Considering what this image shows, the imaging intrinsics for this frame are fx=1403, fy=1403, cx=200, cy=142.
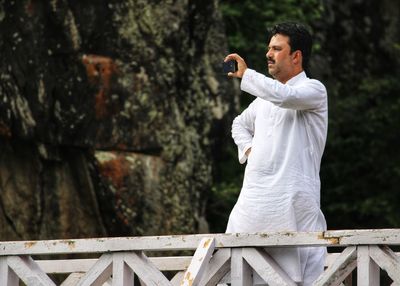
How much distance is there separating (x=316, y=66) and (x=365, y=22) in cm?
176

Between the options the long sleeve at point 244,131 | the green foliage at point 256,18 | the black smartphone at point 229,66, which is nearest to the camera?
the black smartphone at point 229,66

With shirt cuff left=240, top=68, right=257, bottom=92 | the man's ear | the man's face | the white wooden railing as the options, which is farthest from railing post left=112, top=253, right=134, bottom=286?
the man's ear

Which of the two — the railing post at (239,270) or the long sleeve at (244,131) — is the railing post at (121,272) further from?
the long sleeve at (244,131)

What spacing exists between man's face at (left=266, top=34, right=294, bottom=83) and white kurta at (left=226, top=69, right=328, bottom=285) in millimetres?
57

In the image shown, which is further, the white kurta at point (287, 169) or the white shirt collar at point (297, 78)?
the white shirt collar at point (297, 78)

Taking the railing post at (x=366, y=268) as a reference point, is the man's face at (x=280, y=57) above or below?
above

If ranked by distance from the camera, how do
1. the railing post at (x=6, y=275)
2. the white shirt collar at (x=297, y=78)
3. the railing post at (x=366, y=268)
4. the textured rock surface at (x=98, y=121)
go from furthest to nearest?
the textured rock surface at (x=98, y=121) → the railing post at (x=6, y=275) → the white shirt collar at (x=297, y=78) → the railing post at (x=366, y=268)

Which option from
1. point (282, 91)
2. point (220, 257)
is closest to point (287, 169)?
point (282, 91)

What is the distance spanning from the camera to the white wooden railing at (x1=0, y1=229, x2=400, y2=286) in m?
7.01

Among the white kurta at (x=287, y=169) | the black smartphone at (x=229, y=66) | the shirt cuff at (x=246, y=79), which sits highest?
the black smartphone at (x=229, y=66)

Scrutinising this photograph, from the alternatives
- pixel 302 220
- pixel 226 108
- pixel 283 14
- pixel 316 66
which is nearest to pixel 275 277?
pixel 302 220

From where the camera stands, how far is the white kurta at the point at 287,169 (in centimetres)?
739

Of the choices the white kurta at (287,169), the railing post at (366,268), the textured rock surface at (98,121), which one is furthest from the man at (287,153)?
the textured rock surface at (98,121)

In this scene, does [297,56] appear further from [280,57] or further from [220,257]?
[220,257]
